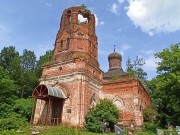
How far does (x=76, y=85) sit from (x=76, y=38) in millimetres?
5928

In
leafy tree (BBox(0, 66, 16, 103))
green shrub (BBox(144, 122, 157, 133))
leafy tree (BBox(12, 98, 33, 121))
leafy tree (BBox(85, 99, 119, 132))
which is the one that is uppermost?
leafy tree (BBox(0, 66, 16, 103))

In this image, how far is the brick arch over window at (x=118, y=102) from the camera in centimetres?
2714

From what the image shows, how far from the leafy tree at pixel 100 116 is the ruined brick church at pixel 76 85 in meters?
0.66

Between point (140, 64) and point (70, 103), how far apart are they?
25418 millimetres

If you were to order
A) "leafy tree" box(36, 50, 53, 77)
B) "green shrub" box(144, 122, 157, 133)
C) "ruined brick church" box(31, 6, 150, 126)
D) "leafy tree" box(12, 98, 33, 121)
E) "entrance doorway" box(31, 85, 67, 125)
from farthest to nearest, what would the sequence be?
"leafy tree" box(36, 50, 53, 77) → "leafy tree" box(12, 98, 33, 121) → "green shrub" box(144, 122, 157, 133) → "ruined brick church" box(31, 6, 150, 126) → "entrance doorway" box(31, 85, 67, 125)

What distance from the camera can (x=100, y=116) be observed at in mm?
23047

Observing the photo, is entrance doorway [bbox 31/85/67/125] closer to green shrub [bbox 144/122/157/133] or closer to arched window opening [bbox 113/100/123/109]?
arched window opening [bbox 113/100/123/109]

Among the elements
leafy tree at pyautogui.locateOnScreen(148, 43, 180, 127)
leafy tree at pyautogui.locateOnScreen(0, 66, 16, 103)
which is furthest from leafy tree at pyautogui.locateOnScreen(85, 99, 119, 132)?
leafy tree at pyautogui.locateOnScreen(0, 66, 16, 103)

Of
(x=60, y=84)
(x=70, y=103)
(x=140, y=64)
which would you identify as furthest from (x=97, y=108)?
(x=140, y=64)

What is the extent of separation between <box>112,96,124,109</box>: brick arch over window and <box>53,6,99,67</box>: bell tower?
14.8 feet

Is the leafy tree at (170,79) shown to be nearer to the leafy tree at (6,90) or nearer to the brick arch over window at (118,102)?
the brick arch over window at (118,102)

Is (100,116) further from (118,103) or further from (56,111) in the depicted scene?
(118,103)

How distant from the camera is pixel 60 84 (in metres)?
25.1

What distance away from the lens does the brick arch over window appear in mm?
27141
